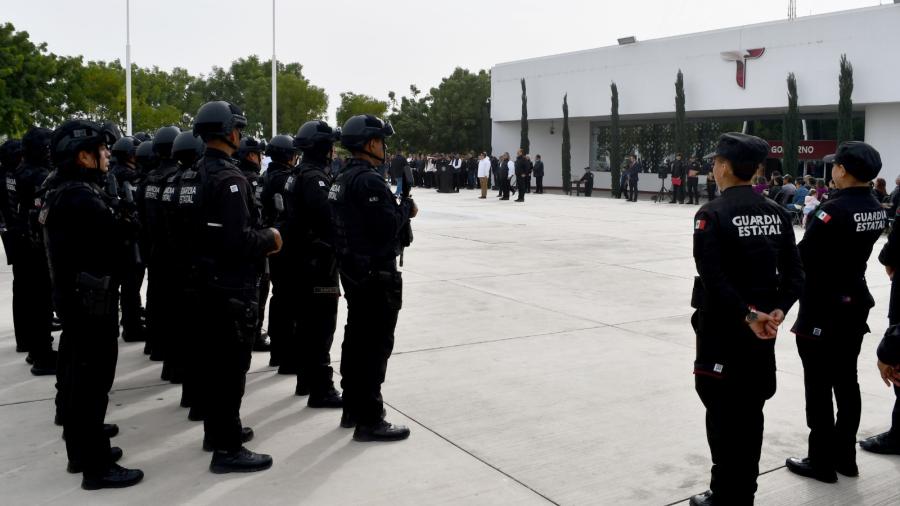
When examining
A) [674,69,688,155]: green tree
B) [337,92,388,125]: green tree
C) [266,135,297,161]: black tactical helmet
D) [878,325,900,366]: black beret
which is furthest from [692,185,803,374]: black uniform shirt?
[337,92,388,125]: green tree

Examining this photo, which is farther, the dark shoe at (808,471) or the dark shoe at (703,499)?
the dark shoe at (808,471)

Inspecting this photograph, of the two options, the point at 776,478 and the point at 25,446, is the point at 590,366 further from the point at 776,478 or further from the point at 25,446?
the point at 25,446

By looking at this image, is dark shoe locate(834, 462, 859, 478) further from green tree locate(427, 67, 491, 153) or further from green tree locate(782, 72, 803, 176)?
green tree locate(427, 67, 491, 153)

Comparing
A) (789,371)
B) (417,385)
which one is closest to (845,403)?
(789,371)

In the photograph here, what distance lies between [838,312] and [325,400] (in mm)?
3269

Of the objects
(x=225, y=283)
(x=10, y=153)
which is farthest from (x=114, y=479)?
(x=10, y=153)

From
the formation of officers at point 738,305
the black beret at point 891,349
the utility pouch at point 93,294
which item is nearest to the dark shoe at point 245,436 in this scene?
the utility pouch at point 93,294

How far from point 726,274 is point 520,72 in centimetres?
3756

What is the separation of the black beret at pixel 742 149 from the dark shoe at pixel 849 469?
185 cm

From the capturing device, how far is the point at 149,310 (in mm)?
6766

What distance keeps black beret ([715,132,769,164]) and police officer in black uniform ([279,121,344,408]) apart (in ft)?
9.27

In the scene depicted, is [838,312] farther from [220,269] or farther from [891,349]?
[220,269]

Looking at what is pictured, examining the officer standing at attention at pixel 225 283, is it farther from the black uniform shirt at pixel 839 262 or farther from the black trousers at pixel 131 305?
the black trousers at pixel 131 305

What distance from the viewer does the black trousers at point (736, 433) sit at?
3709 millimetres
